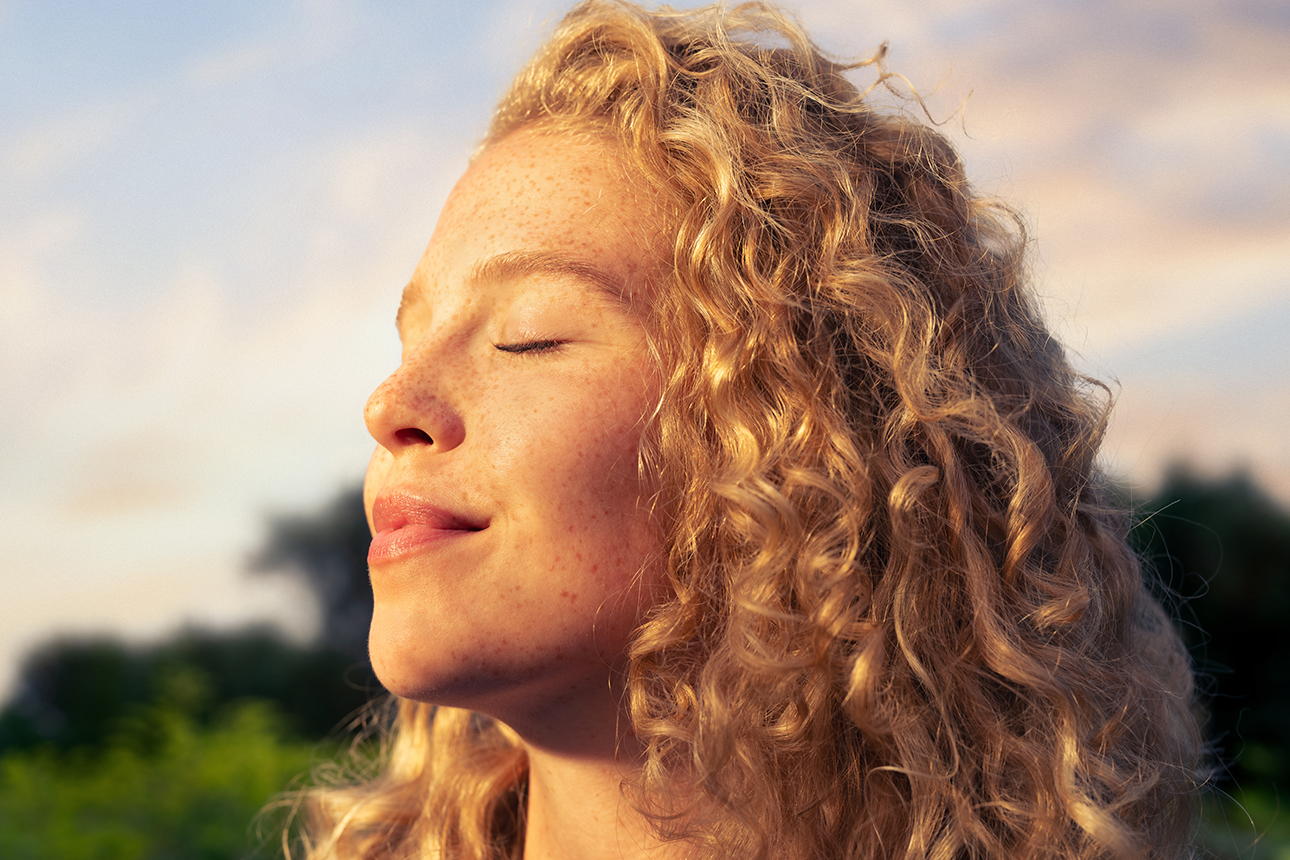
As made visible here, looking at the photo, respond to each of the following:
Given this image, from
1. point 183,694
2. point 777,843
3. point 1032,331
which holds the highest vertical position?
point 1032,331

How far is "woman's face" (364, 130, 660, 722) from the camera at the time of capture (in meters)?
1.45

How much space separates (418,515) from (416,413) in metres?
0.16

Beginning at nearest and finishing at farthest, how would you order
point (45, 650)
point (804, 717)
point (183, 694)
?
1. point (804, 717)
2. point (183, 694)
3. point (45, 650)

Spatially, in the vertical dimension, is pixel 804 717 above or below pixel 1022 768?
above

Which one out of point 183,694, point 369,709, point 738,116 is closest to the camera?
point 738,116

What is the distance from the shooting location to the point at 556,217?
1.61 metres

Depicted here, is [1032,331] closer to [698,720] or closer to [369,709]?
[698,720]

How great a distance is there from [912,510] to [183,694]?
20.4 feet

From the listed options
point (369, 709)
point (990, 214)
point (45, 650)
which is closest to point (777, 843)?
point (990, 214)

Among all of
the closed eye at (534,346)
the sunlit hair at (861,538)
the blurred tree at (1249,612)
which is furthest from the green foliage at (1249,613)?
the closed eye at (534,346)

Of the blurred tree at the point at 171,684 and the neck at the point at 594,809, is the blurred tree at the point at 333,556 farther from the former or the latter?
the neck at the point at 594,809

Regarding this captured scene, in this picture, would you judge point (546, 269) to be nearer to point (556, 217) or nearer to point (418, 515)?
point (556, 217)

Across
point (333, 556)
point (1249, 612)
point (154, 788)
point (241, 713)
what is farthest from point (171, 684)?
point (1249, 612)

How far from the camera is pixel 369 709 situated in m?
2.60
